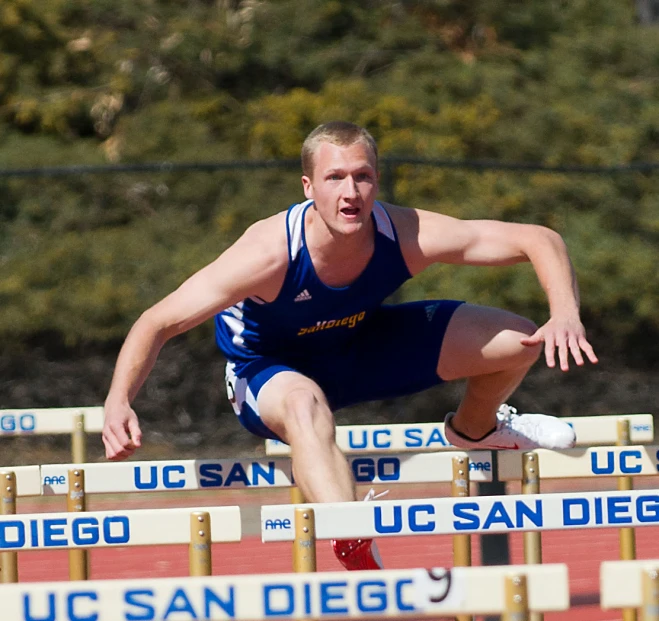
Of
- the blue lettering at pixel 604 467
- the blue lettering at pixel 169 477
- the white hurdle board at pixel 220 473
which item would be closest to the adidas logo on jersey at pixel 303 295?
the white hurdle board at pixel 220 473

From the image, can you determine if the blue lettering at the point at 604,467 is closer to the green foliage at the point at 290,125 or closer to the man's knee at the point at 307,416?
the man's knee at the point at 307,416

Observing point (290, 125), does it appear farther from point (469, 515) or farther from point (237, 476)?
point (469, 515)

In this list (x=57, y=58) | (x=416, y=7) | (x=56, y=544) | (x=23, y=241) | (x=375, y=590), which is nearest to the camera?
(x=375, y=590)

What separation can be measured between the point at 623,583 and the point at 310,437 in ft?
5.47

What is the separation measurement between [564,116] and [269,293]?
5.68 m

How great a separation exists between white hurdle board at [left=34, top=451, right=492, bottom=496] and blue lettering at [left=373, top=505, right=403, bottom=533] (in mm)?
992

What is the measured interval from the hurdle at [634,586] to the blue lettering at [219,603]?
0.65m

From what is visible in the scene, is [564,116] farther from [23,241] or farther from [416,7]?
[23,241]

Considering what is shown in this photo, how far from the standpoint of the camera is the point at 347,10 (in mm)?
11031

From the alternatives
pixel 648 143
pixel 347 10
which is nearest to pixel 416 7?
pixel 347 10

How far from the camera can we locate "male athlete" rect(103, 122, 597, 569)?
382 cm

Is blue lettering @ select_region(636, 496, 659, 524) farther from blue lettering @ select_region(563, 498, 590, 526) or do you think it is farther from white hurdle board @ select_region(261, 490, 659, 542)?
blue lettering @ select_region(563, 498, 590, 526)

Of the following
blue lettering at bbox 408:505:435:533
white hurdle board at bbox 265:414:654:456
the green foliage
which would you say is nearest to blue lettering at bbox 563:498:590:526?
blue lettering at bbox 408:505:435:533

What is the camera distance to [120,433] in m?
3.64
